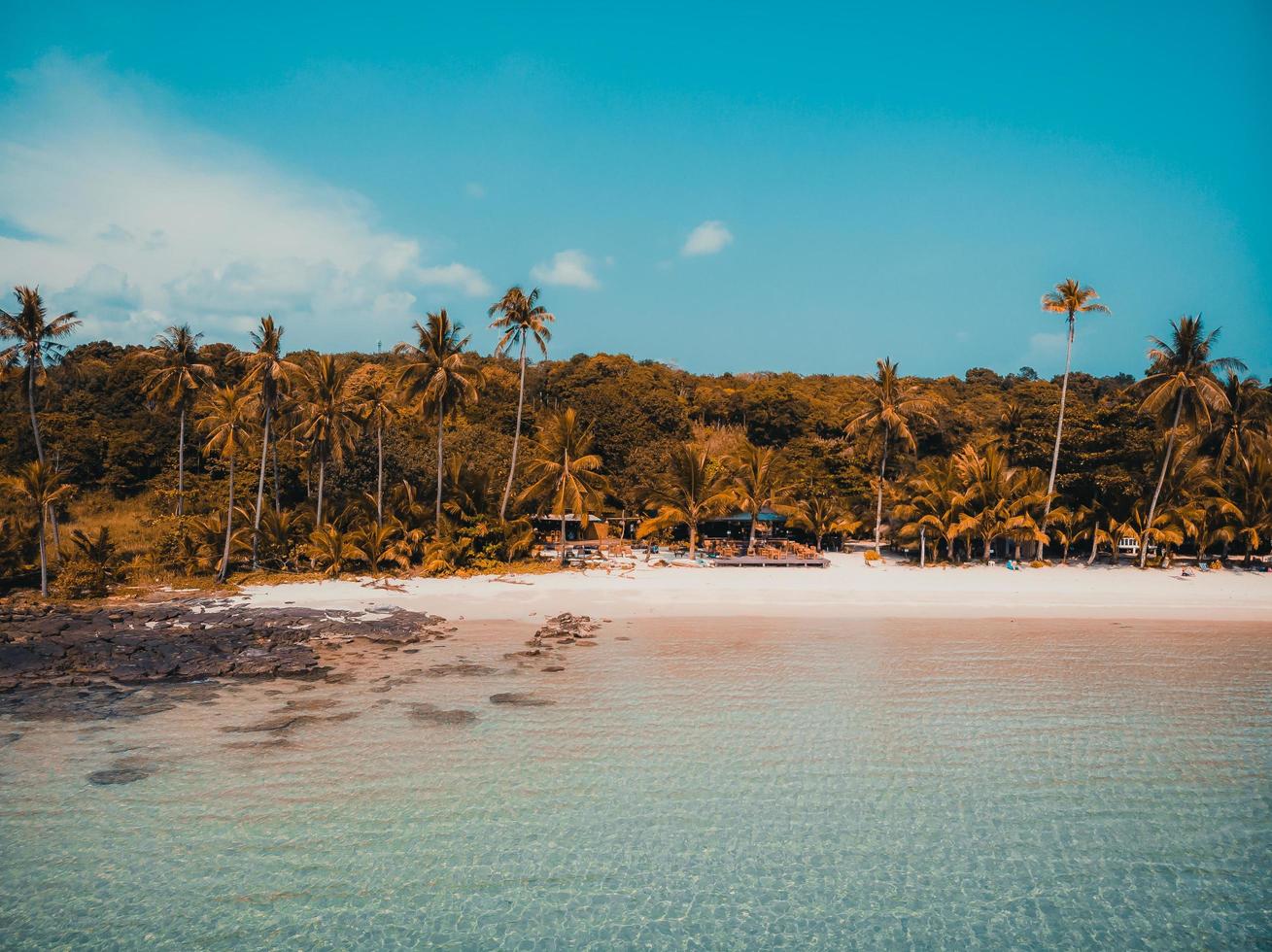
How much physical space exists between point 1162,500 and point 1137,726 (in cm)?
2307

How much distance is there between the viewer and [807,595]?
81.4 feet

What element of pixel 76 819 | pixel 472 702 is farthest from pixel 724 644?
pixel 76 819

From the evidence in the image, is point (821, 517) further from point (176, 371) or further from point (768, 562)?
point (176, 371)

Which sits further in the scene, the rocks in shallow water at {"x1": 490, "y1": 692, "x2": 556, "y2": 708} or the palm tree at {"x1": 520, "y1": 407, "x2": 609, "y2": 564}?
the palm tree at {"x1": 520, "y1": 407, "x2": 609, "y2": 564}

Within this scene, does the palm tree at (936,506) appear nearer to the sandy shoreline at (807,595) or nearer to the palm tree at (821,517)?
the sandy shoreline at (807,595)

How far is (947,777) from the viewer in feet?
34.9

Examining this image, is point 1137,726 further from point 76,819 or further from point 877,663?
point 76,819

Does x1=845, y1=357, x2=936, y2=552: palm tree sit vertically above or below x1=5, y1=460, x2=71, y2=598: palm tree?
above

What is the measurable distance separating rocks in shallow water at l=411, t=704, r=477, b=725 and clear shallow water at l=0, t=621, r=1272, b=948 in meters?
0.27

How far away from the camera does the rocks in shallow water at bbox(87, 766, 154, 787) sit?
10211 mm

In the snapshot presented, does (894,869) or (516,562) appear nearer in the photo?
(894,869)

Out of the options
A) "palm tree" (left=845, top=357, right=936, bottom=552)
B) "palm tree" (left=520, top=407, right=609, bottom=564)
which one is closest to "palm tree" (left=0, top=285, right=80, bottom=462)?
"palm tree" (left=520, top=407, right=609, bottom=564)

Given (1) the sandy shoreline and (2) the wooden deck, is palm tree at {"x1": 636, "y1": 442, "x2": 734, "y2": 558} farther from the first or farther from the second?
(1) the sandy shoreline

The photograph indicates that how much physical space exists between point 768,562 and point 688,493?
4383mm
